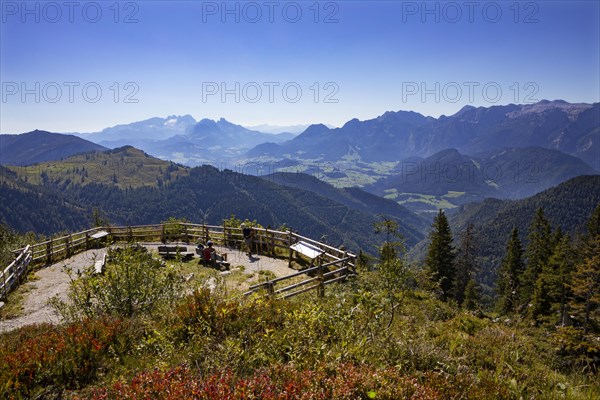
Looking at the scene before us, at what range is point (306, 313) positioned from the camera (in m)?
6.45

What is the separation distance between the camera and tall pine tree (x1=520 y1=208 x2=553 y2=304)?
4425 centimetres

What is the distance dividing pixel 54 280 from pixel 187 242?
8315 mm

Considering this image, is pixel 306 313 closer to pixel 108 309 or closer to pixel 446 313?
pixel 108 309

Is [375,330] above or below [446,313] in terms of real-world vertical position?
above

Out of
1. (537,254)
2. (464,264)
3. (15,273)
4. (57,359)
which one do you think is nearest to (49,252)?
(15,273)

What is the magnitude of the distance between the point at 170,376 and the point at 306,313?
8.56 ft

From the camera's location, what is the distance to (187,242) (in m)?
23.6

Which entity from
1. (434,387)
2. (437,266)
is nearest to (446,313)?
(434,387)

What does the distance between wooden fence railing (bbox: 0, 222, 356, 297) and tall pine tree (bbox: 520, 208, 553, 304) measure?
129 feet

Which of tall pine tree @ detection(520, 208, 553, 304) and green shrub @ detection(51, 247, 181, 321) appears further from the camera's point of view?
tall pine tree @ detection(520, 208, 553, 304)

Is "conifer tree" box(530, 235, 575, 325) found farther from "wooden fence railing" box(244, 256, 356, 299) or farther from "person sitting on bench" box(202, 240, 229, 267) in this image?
"person sitting on bench" box(202, 240, 229, 267)

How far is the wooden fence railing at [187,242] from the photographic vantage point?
47.1ft

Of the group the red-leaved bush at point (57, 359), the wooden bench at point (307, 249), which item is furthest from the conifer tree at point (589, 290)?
the red-leaved bush at point (57, 359)

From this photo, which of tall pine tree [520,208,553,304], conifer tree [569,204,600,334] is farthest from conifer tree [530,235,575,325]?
tall pine tree [520,208,553,304]
